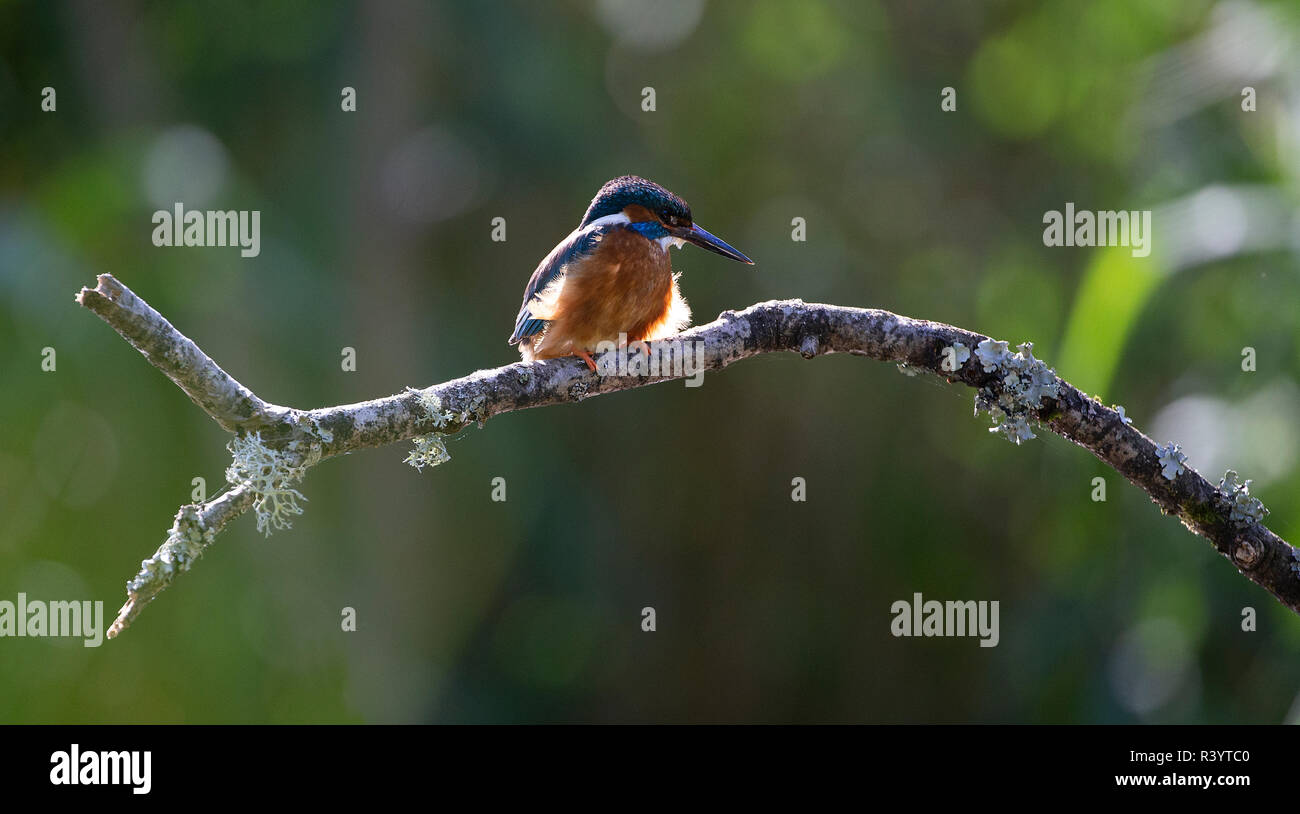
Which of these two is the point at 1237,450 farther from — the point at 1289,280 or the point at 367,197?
the point at 367,197

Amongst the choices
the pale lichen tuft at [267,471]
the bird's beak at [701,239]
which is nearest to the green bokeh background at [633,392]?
the bird's beak at [701,239]

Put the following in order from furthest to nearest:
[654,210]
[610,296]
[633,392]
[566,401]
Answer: [633,392]
[654,210]
[610,296]
[566,401]

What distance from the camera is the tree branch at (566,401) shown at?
5.25ft

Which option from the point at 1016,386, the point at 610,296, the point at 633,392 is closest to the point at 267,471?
the point at 1016,386

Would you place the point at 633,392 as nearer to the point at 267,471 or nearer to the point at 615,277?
the point at 615,277

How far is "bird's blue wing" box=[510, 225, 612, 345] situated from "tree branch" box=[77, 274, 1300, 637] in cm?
95

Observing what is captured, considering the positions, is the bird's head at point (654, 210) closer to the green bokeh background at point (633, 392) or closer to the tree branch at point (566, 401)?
the tree branch at point (566, 401)

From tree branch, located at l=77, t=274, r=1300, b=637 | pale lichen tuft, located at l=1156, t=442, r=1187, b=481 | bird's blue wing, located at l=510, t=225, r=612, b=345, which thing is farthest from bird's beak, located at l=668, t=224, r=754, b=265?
pale lichen tuft, located at l=1156, t=442, r=1187, b=481

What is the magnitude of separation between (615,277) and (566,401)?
1015 mm

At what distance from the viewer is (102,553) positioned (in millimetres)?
5988

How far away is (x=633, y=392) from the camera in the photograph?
749cm

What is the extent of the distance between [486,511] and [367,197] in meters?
2.11

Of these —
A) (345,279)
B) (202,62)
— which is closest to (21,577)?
(345,279)

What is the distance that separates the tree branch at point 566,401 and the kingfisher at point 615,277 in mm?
752
